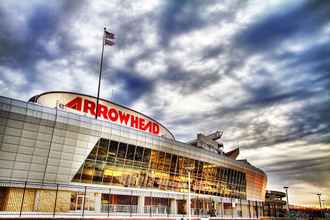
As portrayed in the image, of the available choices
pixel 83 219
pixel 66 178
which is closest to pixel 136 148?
pixel 66 178

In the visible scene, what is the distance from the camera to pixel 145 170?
5494cm

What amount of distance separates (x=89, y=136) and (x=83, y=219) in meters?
18.4

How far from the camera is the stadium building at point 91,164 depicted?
3981 centimetres

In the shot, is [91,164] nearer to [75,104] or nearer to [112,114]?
[75,104]

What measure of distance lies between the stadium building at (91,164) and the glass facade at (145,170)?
0.18 meters

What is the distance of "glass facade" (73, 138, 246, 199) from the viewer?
47.9 meters

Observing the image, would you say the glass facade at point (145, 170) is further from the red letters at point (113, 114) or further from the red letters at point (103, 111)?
the red letters at point (103, 111)

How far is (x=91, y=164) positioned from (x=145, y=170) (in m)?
11.9

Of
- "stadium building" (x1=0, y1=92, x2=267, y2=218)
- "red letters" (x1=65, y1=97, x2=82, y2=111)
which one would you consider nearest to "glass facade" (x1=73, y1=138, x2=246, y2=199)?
"stadium building" (x1=0, y1=92, x2=267, y2=218)

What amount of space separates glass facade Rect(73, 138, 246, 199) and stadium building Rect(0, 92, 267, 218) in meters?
0.18

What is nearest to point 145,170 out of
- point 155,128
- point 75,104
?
point 155,128

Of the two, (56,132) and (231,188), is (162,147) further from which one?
(231,188)

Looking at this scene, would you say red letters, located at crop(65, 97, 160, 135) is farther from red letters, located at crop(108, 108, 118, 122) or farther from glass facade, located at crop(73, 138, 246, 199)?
glass facade, located at crop(73, 138, 246, 199)

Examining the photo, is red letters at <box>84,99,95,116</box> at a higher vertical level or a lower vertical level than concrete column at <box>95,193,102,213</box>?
higher
